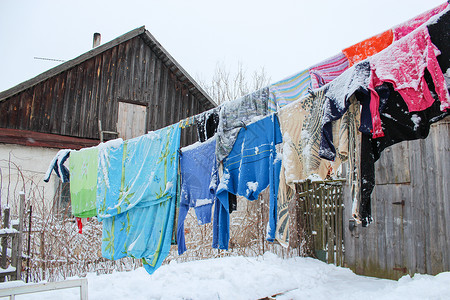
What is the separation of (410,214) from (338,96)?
3.49m

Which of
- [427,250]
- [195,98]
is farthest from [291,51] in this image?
[427,250]

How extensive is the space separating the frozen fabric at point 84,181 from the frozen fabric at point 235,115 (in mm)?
2169

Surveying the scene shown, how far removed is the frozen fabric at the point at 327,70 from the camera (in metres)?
2.57

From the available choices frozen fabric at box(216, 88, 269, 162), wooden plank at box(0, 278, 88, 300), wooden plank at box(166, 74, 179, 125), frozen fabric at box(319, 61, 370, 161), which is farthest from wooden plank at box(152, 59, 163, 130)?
frozen fabric at box(319, 61, 370, 161)

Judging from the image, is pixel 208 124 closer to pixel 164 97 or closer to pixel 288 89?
pixel 288 89

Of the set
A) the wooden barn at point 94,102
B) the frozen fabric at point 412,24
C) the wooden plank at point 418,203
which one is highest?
the wooden barn at point 94,102

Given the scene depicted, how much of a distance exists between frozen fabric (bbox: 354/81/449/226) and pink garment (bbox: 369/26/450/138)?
0.09 m

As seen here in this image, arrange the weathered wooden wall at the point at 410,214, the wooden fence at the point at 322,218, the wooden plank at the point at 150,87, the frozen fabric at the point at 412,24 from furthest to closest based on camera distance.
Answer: the wooden plank at the point at 150,87, the wooden fence at the point at 322,218, the weathered wooden wall at the point at 410,214, the frozen fabric at the point at 412,24

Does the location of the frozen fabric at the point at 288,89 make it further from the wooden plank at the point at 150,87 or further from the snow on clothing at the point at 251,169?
the wooden plank at the point at 150,87

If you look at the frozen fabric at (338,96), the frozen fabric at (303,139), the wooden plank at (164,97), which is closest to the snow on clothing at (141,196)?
the frozen fabric at (303,139)

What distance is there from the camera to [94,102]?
9.65m

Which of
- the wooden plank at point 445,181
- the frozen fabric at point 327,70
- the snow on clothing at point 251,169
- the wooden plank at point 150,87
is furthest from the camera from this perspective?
the wooden plank at point 150,87

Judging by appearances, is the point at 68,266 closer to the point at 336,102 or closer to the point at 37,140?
the point at 37,140

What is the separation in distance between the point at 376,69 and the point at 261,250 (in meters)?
5.76
